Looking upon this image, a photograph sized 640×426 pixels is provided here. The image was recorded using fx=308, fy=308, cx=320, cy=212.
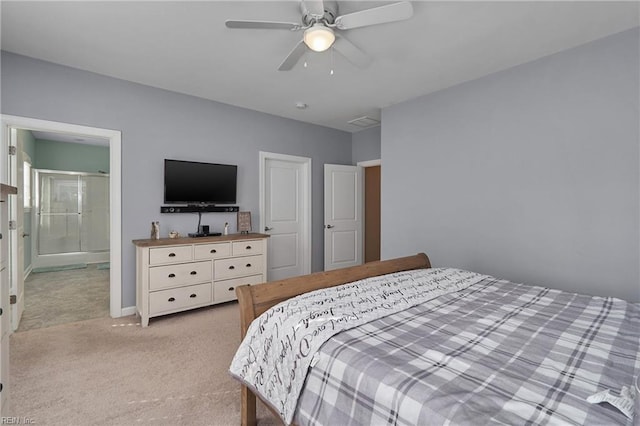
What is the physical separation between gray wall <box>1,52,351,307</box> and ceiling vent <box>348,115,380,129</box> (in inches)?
34.8

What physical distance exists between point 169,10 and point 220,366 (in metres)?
2.51

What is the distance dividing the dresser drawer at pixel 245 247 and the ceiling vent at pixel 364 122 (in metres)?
2.29

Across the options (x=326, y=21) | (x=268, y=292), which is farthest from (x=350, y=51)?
(x=268, y=292)

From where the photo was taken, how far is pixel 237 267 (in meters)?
3.56

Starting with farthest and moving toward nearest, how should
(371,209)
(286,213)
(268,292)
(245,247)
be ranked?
(371,209)
(286,213)
(245,247)
(268,292)

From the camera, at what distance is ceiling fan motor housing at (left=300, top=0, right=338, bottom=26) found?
1.92 metres

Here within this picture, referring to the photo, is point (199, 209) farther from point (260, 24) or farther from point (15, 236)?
point (260, 24)

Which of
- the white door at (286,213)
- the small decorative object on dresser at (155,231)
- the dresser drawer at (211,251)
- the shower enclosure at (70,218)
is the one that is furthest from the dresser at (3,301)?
the shower enclosure at (70,218)

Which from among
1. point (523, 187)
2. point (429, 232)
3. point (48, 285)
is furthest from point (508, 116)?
point (48, 285)

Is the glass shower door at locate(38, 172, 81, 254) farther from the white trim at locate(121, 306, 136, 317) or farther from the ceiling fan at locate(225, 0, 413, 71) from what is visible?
the ceiling fan at locate(225, 0, 413, 71)

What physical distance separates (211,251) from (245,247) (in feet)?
1.32

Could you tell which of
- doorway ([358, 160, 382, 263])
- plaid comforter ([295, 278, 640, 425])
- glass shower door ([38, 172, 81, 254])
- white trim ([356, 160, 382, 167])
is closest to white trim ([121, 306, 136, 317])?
plaid comforter ([295, 278, 640, 425])

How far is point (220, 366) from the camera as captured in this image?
87.9 inches

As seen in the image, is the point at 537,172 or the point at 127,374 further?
the point at 537,172
